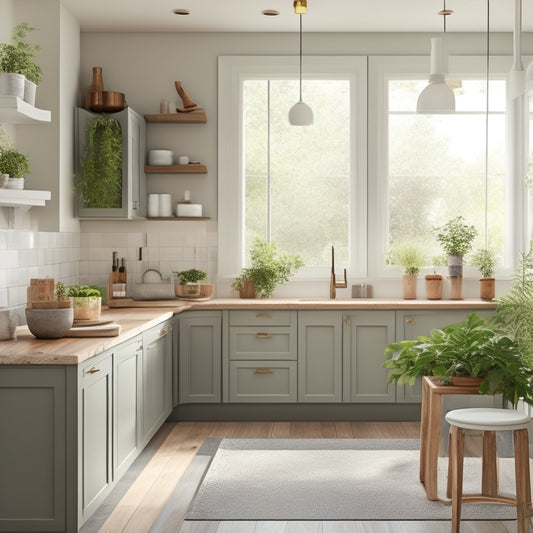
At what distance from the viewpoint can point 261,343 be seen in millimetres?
5797

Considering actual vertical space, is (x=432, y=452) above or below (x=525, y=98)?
below

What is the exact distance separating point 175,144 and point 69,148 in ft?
3.14

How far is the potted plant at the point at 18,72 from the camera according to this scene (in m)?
4.33

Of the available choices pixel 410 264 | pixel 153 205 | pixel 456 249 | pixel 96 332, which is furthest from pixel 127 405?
pixel 456 249

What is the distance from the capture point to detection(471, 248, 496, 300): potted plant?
239 inches

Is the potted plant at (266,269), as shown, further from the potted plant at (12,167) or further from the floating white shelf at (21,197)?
the potted plant at (12,167)

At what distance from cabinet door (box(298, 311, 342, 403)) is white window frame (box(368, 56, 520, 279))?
0.81m

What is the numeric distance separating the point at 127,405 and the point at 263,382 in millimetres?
1767

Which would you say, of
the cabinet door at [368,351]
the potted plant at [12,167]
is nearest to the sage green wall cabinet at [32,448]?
the potted plant at [12,167]

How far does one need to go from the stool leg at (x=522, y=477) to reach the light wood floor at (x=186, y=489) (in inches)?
9.5

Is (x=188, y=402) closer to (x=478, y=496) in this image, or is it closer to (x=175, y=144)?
(x=175, y=144)

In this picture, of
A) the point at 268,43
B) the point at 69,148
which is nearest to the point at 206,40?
the point at 268,43

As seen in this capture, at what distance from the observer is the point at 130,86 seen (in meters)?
6.28

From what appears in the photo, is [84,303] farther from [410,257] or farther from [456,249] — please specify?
[456,249]
